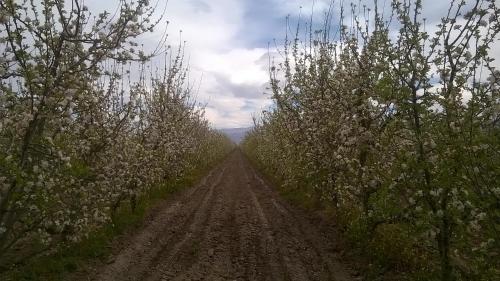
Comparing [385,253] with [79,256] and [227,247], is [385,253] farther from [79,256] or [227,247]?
[79,256]

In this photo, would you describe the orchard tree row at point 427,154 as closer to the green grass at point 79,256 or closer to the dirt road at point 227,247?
the dirt road at point 227,247

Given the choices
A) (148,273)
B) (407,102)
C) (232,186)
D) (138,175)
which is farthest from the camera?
(232,186)

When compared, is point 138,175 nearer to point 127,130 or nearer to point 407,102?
point 127,130

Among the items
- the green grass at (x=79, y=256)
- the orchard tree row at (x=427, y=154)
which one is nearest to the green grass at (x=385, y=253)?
the orchard tree row at (x=427, y=154)

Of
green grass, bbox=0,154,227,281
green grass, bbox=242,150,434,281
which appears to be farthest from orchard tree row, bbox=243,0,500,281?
green grass, bbox=0,154,227,281

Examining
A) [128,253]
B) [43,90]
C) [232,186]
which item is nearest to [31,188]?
[43,90]

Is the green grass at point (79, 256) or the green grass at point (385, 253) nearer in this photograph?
the green grass at point (79, 256)

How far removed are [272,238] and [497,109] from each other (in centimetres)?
909

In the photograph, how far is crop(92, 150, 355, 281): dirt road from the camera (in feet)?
37.0

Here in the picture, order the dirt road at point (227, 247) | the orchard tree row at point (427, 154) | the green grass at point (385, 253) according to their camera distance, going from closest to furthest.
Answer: the orchard tree row at point (427, 154), the green grass at point (385, 253), the dirt road at point (227, 247)

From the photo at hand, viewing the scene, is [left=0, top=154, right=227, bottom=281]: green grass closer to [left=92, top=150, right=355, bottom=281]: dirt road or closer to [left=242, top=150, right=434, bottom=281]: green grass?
[left=92, top=150, right=355, bottom=281]: dirt road

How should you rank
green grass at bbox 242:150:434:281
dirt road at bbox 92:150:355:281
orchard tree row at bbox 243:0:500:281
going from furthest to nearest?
1. dirt road at bbox 92:150:355:281
2. green grass at bbox 242:150:434:281
3. orchard tree row at bbox 243:0:500:281

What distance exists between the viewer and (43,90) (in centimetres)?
670

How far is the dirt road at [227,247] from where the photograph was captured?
1128cm
